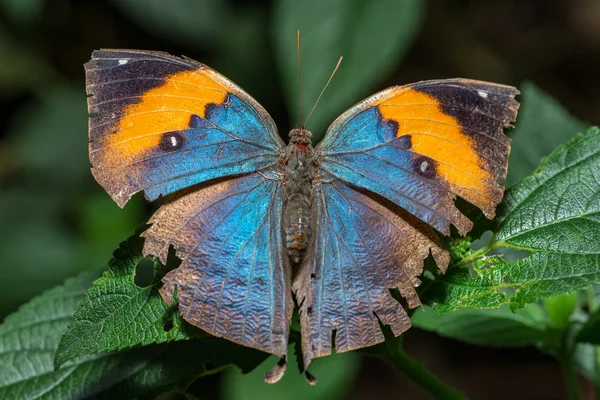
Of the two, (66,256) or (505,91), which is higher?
(66,256)

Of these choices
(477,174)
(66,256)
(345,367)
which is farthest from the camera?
(66,256)

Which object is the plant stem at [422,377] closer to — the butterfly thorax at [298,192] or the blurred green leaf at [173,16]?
the butterfly thorax at [298,192]

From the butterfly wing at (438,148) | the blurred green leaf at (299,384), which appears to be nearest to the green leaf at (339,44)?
the blurred green leaf at (299,384)

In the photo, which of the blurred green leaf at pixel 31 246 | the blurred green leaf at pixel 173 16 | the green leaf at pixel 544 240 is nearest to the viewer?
the green leaf at pixel 544 240

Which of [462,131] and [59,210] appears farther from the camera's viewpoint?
[59,210]

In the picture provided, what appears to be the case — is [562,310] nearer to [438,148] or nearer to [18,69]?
[438,148]

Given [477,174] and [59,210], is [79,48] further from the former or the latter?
[477,174]

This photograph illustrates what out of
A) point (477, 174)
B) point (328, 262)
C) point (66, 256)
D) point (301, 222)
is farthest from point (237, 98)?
point (66, 256)

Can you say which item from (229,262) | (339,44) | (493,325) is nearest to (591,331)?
(493,325)
